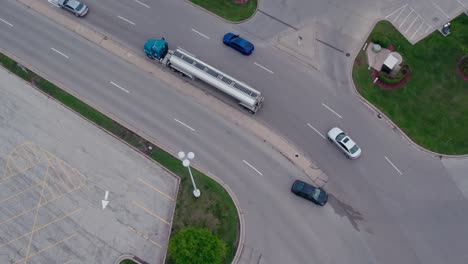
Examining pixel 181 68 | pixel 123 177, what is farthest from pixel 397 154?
pixel 123 177

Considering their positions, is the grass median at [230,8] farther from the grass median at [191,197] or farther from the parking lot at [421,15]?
the grass median at [191,197]

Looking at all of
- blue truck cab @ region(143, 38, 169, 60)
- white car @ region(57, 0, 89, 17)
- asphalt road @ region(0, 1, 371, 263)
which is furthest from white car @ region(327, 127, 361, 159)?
white car @ region(57, 0, 89, 17)

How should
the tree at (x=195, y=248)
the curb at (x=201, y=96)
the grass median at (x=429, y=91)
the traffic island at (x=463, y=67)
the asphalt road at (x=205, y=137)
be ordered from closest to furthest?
the tree at (x=195, y=248)
the asphalt road at (x=205, y=137)
the curb at (x=201, y=96)
the grass median at (x=429, y=91)
the traffic island at (x=463, y=67)

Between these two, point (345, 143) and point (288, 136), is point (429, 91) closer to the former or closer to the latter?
point (345, 143)

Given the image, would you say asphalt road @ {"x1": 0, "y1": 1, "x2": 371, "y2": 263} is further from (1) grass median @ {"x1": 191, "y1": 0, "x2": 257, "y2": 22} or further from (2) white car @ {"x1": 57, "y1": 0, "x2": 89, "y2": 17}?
(1) grass median @ {"x1": 191, "y1": 0, "x2": 257, "y2": 22}

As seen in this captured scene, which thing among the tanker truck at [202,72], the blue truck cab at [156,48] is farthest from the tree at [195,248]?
the blue truck cab at [156,48]

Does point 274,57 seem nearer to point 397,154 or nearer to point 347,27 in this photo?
point 347,27

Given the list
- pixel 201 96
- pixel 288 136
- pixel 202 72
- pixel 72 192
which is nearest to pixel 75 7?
pixel 202 72
